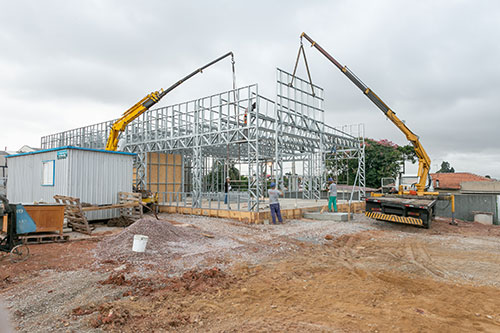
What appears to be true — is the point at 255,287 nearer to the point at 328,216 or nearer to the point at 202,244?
the point at 202,244

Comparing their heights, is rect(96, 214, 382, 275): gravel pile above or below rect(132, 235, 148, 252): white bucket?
below

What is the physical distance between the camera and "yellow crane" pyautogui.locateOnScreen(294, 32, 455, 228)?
1127cm

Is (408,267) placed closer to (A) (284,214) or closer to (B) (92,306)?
(B) (92,306)

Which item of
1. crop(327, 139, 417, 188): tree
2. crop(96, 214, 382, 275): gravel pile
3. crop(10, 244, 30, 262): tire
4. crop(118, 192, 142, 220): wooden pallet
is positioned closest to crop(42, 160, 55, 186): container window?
crop(118, 192, 142, 220): wooden pallet

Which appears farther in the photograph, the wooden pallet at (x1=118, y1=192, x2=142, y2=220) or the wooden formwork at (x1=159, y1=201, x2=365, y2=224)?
the wooden formwork at (x1=159, y1=201, x2=365, y2=224)

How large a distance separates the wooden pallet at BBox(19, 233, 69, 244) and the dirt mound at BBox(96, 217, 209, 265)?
1162mm

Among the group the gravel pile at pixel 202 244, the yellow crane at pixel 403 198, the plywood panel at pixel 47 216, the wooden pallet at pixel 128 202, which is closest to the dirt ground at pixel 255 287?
the gravel pile at pixel 202 244

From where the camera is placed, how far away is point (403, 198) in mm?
13141

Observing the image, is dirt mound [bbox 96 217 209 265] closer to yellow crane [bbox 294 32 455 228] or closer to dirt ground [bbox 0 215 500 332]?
dirt ground [bbox 0 215 500 332]

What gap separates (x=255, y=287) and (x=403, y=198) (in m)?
10.1

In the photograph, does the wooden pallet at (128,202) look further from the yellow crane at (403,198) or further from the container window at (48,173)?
the yellow crane at (403,198)

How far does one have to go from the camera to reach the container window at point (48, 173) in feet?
42.2

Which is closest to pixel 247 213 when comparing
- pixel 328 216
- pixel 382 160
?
pixel 328 216

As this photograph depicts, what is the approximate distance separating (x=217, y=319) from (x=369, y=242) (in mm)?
6822
